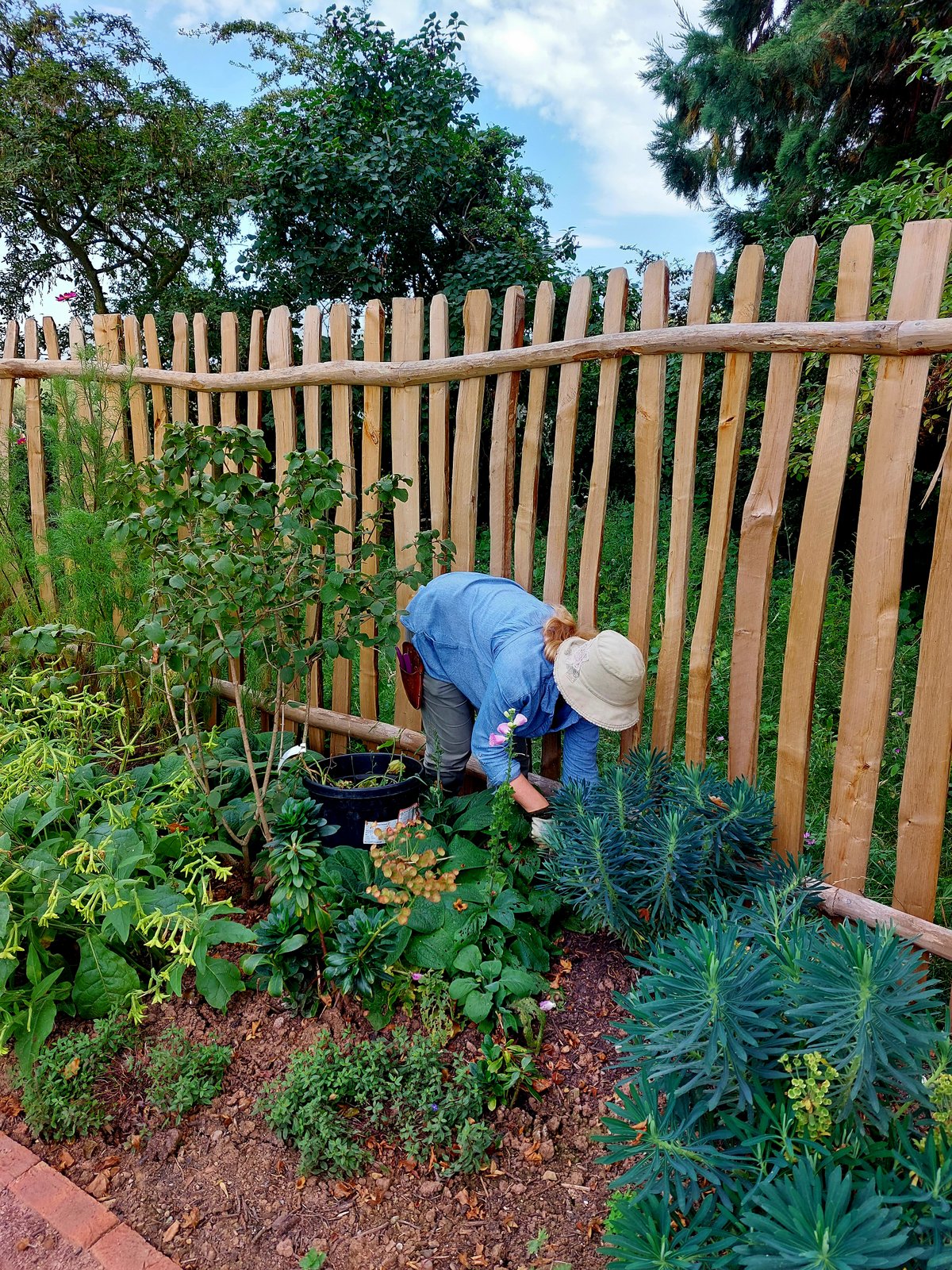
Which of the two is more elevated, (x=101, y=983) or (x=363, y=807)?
(x=363, y=807)

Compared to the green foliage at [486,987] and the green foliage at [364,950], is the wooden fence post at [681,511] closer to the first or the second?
the green foliage at [486,987]

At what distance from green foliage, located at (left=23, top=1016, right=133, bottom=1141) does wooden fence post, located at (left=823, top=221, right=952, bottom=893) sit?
218 cm

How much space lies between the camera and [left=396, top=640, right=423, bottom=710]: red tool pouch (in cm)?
298

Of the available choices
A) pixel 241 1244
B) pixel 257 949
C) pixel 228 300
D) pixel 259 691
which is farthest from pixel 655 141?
pixel 241 1244

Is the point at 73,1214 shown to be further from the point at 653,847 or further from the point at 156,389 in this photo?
the point at 156,389

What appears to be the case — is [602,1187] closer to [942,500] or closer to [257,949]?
[257,949]

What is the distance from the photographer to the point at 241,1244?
5.82 feet

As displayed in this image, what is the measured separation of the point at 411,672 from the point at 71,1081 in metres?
1.63

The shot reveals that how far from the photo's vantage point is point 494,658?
8.68ft

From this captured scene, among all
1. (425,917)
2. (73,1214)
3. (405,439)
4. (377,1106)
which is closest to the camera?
(73,1214)

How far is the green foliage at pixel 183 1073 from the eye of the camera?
210cm

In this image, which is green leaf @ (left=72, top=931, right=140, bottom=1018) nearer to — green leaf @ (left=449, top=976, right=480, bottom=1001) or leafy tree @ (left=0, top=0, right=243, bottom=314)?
green leaf @ (left=449, top=976, right=480, bottom=1001)

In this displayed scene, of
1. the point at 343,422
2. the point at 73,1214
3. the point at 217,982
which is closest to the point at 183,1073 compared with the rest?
the point at 217,982

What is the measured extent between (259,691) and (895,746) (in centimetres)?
306
